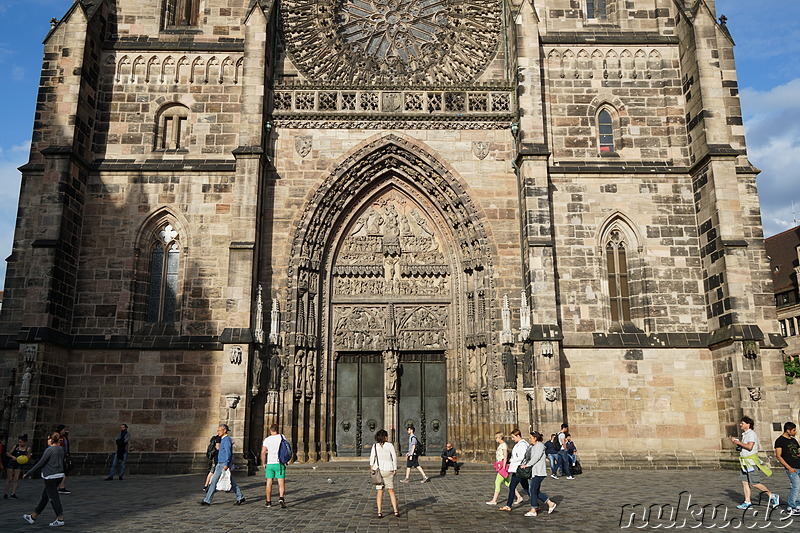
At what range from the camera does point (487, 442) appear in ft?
65.2

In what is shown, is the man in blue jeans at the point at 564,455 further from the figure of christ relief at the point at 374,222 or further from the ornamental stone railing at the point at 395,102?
the ornamental stone railing at the point at 395,102

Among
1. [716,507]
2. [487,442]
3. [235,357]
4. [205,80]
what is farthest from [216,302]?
[716,507]

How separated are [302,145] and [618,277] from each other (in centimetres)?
1085

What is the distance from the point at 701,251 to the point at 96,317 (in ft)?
60.5

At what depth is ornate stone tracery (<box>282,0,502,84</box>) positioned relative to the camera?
23109mm

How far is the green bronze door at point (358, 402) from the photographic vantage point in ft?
69.6

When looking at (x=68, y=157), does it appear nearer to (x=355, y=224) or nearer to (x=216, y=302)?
(x=216, y=302)

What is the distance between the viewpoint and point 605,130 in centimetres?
2208

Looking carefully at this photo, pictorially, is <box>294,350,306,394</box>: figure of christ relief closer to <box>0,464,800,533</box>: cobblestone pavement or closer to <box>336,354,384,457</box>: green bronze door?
<box>336,354,384,457</box>: green bronze door

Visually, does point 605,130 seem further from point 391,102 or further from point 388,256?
point 388,256

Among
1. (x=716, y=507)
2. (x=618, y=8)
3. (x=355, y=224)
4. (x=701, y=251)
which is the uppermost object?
(x=618, y=8)

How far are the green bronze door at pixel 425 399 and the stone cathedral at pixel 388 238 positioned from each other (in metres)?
0.07

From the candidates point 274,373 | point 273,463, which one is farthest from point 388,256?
point 273,463

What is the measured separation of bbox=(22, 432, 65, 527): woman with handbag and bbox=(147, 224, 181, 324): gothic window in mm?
9836
